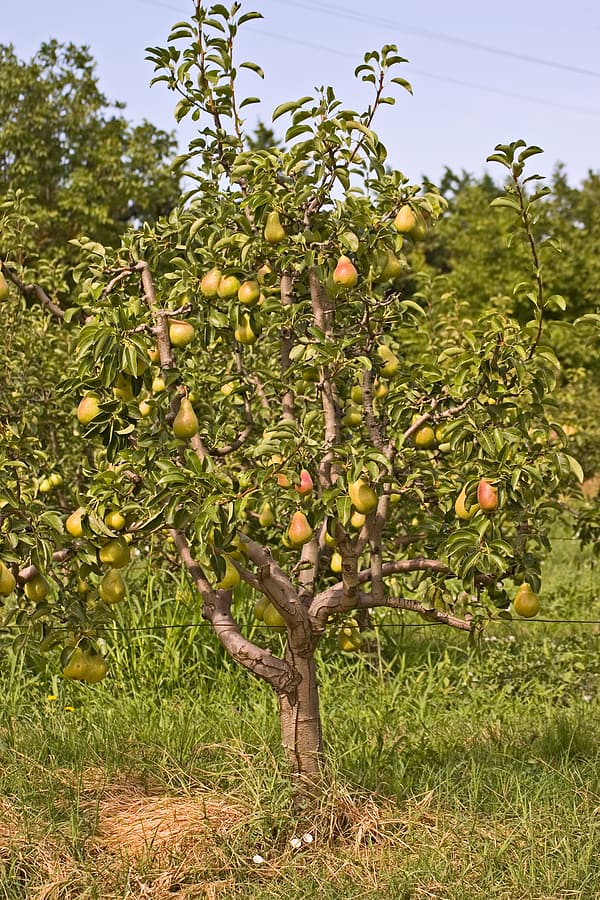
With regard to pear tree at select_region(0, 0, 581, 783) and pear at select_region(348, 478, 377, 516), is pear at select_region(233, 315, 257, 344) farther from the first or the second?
pear at select_region(348, 478, 377, 516)

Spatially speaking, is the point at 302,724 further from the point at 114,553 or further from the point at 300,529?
the point at 114,553

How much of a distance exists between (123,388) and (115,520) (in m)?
0.30

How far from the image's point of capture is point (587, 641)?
449cm

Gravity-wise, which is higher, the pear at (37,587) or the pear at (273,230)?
the pear at (273,230)

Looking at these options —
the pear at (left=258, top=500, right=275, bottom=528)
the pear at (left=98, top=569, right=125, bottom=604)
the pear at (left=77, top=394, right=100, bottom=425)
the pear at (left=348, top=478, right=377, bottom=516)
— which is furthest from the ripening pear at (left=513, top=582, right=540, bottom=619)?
the pear at (left=77, top=394, right=100, bottom=425)

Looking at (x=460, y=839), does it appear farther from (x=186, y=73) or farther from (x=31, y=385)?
(x=31, y=385)

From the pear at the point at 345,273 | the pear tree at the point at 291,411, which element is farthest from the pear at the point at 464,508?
the pear at the point at 345,273

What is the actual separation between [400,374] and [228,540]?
971 mm

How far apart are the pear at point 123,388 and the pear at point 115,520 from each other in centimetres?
26

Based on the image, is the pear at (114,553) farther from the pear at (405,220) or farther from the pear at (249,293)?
the pear at (405,220)

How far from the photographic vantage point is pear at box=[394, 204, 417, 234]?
7.38 ft

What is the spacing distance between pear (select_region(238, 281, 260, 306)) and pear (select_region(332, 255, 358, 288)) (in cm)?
19

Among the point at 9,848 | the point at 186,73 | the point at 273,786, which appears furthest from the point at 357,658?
the point at 186,73

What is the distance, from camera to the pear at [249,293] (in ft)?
7.52
